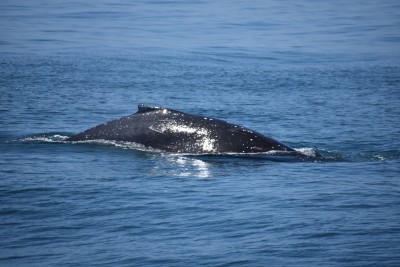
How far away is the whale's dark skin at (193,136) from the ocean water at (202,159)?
0.19 meters

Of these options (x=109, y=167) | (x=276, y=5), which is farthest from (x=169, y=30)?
(x=109, y=167)

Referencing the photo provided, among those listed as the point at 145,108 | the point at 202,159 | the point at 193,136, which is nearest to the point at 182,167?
the point at 202,159

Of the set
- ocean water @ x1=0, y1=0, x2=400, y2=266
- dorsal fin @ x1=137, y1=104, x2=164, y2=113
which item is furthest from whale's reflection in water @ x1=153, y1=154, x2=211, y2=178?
dorsal fin @ x1=137, y1=104, x2=164, y2=113

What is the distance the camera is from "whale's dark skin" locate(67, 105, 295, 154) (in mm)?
13367

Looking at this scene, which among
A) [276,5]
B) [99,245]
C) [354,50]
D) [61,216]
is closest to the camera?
[99,245]

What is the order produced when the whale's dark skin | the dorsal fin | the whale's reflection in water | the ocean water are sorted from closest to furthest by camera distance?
the ocean water < the whale's reflection in water < the whale's dark skin < the dorsal fin

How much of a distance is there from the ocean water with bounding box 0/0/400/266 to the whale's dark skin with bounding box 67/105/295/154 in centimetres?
19

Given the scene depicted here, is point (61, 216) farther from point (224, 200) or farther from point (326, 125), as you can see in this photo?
point (326, 125)

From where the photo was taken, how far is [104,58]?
27.4 m

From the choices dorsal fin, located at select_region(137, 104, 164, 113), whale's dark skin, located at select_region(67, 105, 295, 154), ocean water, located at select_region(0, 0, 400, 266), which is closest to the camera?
ocean water, located at select_region(0, 0, 400, 266)

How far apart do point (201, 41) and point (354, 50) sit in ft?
19.7

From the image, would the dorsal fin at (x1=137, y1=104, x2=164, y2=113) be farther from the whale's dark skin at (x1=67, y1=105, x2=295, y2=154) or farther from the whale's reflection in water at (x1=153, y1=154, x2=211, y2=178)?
the whale's reflection in water at (x1=153, y1=154, x2=211, y2=178)

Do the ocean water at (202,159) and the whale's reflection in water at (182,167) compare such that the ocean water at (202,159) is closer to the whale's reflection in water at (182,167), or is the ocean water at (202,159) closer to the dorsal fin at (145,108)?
the whale's reflection in water at (182,167)

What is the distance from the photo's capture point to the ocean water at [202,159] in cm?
921
